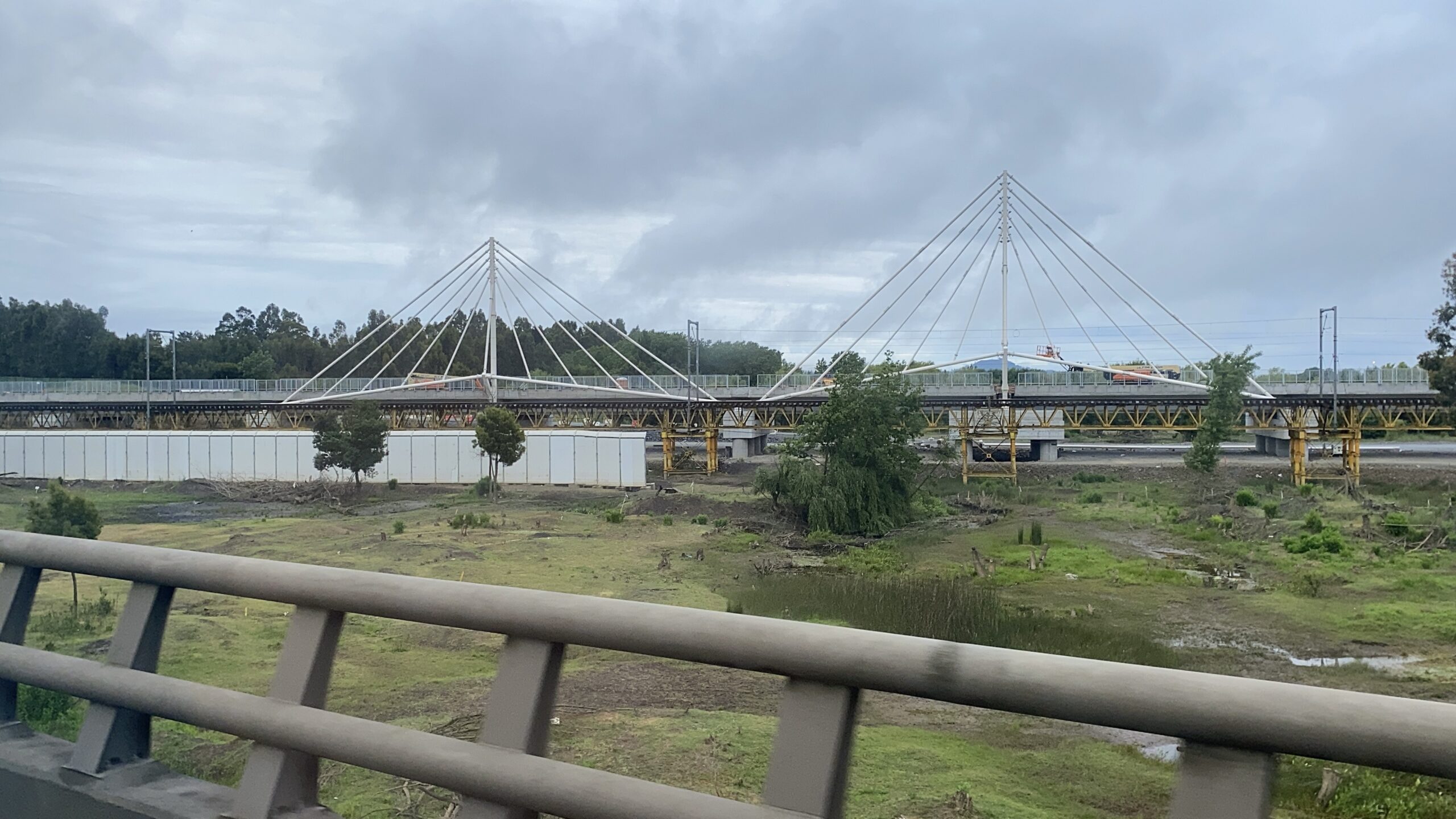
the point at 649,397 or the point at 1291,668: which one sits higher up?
the point at 649,397

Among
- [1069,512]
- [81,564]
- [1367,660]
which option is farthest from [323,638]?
[1069,512]

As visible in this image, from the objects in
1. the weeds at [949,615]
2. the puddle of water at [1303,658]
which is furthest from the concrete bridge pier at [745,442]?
the puddle of water at [1303,658]

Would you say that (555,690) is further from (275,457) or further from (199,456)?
(275,457)

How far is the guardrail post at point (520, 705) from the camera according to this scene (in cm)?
254

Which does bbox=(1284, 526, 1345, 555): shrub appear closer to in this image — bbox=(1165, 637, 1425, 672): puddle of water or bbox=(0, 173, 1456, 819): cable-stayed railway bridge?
bbox=(1165, 637, 1425, 672): puddle of water

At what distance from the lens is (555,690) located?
2.61m

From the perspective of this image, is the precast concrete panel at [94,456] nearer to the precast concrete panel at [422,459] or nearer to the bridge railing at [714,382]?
the bridge railing at [714,382]

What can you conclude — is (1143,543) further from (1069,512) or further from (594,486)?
(594,486)

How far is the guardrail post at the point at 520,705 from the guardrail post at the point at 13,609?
2.12m

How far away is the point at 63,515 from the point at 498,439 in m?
22.9

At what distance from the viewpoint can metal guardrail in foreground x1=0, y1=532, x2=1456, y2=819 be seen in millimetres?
1841

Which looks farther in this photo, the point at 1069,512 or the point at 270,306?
the point at 270,306

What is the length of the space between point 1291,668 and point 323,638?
13506 mm

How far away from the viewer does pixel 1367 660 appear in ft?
44.9
